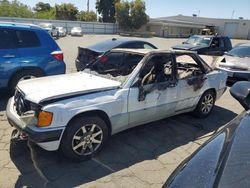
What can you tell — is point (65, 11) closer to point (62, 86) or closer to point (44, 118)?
point (62, 86)

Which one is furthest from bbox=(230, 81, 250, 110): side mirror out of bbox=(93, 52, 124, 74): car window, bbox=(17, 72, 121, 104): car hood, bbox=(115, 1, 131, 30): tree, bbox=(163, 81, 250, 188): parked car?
bbox=(115, 1, 131, 30): tree

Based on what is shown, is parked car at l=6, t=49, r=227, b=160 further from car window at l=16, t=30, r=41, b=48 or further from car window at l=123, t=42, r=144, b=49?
car window at l=123, t=42, r=144, b=49

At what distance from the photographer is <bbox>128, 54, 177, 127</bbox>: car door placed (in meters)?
4.11

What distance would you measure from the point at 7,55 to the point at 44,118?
10.6ft

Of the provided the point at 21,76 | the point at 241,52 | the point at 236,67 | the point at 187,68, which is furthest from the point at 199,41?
the point at 21,76

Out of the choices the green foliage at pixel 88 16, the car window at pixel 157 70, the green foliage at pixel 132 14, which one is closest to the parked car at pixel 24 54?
the car window at pixel 157 70

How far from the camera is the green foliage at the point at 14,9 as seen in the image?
51250 mm

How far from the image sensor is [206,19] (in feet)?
205

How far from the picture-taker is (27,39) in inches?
242

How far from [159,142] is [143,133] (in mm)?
412

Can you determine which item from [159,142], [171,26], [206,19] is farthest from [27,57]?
[206,19]

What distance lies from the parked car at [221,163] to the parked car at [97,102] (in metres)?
1.86

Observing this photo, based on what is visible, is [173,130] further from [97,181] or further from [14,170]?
[14,170]

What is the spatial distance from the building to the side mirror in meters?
49.7
